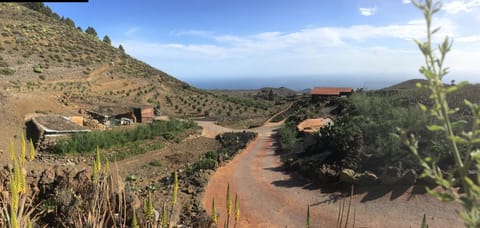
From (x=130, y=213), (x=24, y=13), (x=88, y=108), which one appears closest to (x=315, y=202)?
(x=130, y=213)

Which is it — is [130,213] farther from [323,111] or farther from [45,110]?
[323,111]

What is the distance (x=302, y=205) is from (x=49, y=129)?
1365cm

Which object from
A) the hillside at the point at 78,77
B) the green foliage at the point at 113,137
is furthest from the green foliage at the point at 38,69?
the green foliage at the point at 113,137

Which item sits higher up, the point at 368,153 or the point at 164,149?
the point at 368,153

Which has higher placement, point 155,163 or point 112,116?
point 112,116

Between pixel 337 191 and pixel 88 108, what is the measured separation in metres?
21.2

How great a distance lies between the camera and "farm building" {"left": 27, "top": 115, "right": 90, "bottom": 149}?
619 inches

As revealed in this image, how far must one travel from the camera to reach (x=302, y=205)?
27.3 ft

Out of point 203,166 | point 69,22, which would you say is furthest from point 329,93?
point 69,22

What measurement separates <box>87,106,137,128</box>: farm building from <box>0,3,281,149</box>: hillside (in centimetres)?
107

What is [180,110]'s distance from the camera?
1320 inches

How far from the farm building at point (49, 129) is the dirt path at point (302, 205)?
31.3ft

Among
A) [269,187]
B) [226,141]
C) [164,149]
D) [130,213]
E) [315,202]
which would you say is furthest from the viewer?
[226,141]

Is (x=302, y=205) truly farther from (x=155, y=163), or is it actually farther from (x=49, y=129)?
(x=49, y=129)
